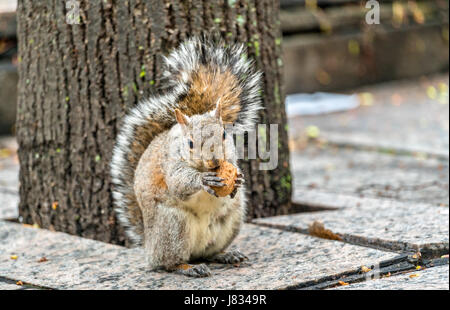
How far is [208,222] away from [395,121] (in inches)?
165

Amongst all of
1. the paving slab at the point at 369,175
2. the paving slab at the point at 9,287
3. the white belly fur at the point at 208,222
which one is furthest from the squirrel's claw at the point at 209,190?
the paving slab at the point at 369,175

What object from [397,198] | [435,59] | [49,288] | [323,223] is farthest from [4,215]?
[435,59]

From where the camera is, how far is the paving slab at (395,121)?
6.17m

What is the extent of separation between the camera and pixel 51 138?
4004mm

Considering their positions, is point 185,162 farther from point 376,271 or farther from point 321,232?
point 321,232

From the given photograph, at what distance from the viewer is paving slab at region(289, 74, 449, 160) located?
6.17 m

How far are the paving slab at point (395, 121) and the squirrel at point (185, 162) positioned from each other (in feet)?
8.76

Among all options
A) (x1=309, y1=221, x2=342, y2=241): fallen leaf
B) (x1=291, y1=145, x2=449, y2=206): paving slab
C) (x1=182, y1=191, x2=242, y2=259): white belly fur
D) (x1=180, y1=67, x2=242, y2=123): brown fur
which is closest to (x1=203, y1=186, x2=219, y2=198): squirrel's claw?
(x1=182, y1=191, x2=242, y2=259): white belly fur

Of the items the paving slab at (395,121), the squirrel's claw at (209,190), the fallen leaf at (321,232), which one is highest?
the paving slab at (395,121)

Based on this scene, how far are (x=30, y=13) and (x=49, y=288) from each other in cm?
147

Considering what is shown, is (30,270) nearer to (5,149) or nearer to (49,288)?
(49,288)
